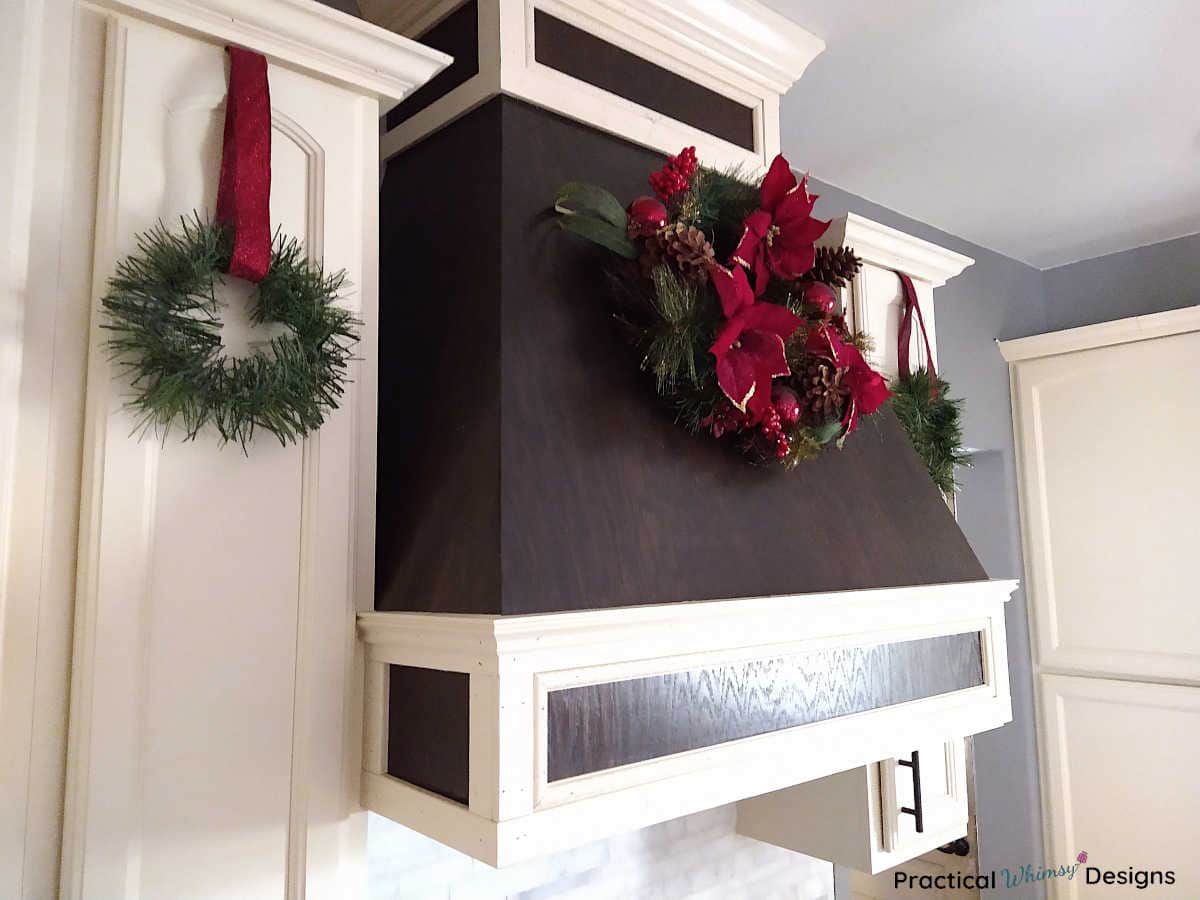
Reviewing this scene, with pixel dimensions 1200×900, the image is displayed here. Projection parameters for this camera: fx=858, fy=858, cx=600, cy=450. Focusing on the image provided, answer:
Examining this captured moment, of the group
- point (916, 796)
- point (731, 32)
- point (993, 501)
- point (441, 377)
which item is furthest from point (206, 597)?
point (993, 501)

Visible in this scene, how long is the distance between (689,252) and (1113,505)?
7.13 ft

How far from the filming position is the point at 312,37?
974 mm

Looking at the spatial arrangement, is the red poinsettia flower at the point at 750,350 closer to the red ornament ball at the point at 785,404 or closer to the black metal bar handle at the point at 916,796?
the red ornament ball at the point at 785,404

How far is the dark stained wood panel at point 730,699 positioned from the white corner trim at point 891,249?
0.74 m

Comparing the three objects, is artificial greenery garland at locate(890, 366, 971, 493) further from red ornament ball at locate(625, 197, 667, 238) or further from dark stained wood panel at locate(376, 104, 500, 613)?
dark stained wood panel at locate(376, 104, 500, 613)

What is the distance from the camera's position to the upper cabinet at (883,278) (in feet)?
5.44

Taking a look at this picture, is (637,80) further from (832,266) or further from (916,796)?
(916,796)

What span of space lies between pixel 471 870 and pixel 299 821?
1.68ft

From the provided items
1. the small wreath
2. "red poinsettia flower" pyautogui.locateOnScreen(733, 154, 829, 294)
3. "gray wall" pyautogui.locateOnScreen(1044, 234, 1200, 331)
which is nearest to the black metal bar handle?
"red poinsettia flower" pyautogui.locateOnScreen(733, 154, 829, 294)

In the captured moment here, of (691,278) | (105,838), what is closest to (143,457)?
(105,838)

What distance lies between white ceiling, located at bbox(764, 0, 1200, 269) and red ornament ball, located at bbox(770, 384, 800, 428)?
0.78 meters

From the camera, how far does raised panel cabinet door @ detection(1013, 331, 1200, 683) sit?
8.14 ft

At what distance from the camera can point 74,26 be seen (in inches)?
34.8

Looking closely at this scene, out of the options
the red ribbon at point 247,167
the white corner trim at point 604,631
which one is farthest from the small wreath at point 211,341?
the white corner trim at point 604,631
